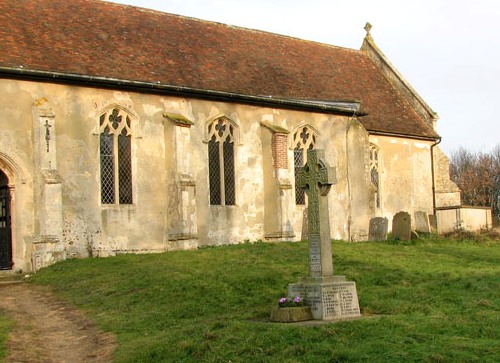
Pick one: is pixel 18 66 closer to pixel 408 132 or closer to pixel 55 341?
pixel 55 341

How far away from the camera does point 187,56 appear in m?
26.8

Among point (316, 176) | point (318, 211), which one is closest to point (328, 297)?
point (318, 211)

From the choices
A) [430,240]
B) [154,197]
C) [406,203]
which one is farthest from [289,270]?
[406,203]

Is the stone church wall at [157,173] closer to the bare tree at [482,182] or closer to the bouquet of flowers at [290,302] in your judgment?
the bouquet of flowers at [290,302]

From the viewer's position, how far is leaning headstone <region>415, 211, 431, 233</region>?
88.1ft

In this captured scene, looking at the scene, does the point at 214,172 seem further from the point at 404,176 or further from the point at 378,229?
the point at 404,176

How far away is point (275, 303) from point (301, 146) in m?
15.2

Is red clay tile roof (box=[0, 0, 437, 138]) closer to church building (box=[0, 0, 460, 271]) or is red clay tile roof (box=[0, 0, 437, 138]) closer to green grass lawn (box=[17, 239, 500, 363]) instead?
church building (box=[0, 0, 460, 271])

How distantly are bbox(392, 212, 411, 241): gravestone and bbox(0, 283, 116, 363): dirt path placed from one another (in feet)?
43.6

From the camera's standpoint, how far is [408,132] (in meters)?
33.3

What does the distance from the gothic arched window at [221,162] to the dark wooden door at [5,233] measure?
23.0ft

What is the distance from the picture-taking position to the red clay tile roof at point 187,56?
23000 mm

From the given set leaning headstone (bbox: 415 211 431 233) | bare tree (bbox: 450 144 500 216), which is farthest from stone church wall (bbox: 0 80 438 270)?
bare tree (bbox: 450 144 500 216)

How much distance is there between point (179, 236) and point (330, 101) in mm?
9580
